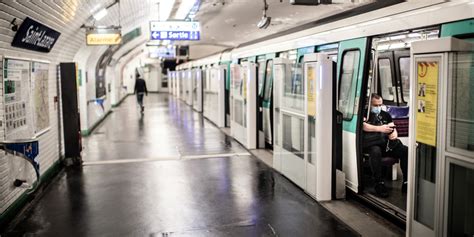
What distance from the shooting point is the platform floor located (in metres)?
4.82

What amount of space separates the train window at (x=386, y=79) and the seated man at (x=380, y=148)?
1.85 metres

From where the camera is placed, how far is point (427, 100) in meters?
3.68

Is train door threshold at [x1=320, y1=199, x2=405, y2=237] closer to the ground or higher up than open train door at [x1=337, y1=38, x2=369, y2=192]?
closer to the ground

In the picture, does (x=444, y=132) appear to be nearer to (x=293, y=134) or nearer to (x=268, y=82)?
(x=293, y=134)

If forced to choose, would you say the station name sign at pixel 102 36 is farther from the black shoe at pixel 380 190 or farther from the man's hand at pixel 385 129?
the black shoe at pixel 380 190

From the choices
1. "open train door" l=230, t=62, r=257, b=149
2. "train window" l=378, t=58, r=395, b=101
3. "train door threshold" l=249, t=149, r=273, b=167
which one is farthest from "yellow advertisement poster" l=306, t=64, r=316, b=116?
"open train door" l=230, t=62, r=257, b=149

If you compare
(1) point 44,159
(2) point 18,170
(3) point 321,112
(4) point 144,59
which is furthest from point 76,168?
(4) point 144,59

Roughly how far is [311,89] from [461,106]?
2502mm

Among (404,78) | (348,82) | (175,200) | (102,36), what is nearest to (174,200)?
(175,200)

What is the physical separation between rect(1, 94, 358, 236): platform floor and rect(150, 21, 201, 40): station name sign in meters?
3.40

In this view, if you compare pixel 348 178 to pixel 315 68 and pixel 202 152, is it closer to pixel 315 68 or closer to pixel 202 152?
pixel 315 68

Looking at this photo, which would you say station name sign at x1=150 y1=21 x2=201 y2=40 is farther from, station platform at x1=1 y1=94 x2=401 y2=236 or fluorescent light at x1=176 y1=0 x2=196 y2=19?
station platform at x1=1 y1=94 x2=401 y2=236

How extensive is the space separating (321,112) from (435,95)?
6.88 ft

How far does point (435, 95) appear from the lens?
357cm
